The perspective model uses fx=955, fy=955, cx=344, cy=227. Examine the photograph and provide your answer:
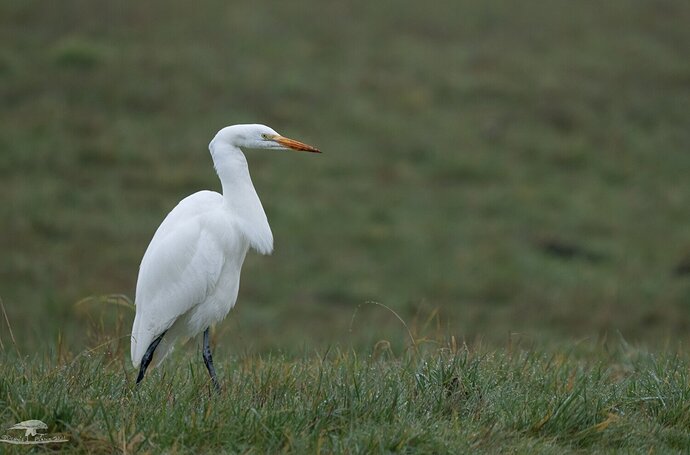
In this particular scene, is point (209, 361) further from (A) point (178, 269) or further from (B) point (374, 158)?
(B) point (374, 158)

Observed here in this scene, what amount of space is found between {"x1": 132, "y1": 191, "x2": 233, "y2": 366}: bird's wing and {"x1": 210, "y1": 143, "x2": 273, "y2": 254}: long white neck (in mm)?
96

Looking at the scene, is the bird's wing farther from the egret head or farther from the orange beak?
the orange beak

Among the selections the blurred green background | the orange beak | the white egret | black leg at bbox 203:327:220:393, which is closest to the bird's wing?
the white egret

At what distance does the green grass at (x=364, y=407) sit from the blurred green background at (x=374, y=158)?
4360 millimetres

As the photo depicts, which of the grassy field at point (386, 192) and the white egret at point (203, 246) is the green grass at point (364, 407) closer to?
the grassy field at point (386, 192)

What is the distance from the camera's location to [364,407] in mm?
4121

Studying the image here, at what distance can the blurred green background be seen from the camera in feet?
37.5

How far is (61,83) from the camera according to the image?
15.7 meters

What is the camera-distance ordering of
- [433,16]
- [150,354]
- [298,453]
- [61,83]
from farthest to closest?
[433,16], [61,83], [150,354], [298,453]

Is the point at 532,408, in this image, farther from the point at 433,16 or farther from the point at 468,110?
the point at 433,16

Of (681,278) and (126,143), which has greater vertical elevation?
(126,143)

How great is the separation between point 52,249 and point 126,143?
113 inches

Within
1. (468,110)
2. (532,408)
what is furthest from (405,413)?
(468,110)

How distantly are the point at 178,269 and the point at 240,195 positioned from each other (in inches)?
20.9
